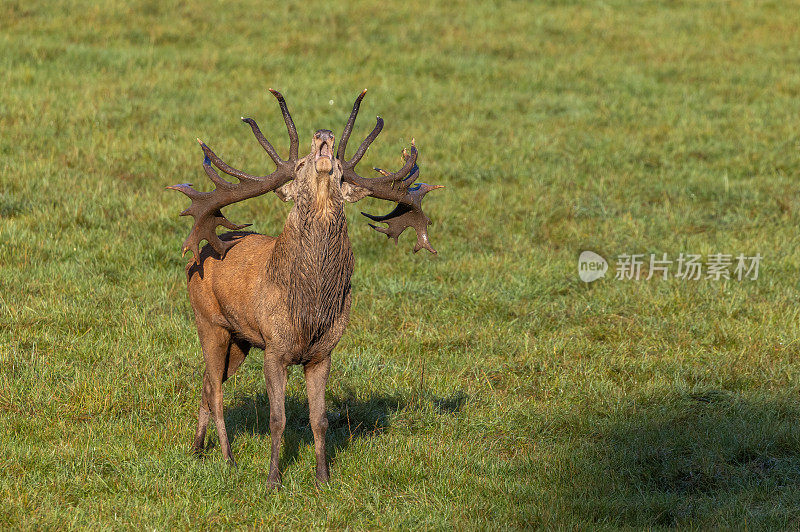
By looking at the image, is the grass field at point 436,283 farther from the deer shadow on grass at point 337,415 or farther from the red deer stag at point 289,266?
the red deer stag at point 289,266

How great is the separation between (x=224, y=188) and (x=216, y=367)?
156 cm

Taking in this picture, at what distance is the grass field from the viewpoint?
6859 millimetres

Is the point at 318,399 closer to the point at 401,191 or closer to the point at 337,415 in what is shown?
the point at 337,415

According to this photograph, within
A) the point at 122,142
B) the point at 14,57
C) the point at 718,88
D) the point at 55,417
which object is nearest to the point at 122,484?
the point at 55,417

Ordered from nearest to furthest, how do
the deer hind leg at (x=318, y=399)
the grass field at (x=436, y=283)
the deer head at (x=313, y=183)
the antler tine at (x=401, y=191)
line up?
the deer head at (x=313, y=183) → the antler tine at (x=401, y=191) → the deer hind leg at (x=318, y=399) → the grass field at (x=436, y=283)

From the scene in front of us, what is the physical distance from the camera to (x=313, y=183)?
5.82 m

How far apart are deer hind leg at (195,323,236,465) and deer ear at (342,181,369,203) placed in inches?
67.0

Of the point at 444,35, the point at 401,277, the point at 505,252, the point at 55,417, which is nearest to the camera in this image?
the point at 55,417

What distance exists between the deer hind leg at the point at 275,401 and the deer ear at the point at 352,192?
1221 mm

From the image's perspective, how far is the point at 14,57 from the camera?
18953 mm

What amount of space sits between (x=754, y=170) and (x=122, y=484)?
1271cm

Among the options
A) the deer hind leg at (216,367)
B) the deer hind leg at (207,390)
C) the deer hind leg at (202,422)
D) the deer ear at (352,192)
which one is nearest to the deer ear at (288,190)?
the deer ear at (352,192)

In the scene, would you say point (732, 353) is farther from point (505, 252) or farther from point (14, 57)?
point (14, 57)

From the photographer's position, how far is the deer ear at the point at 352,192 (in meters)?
6.03
